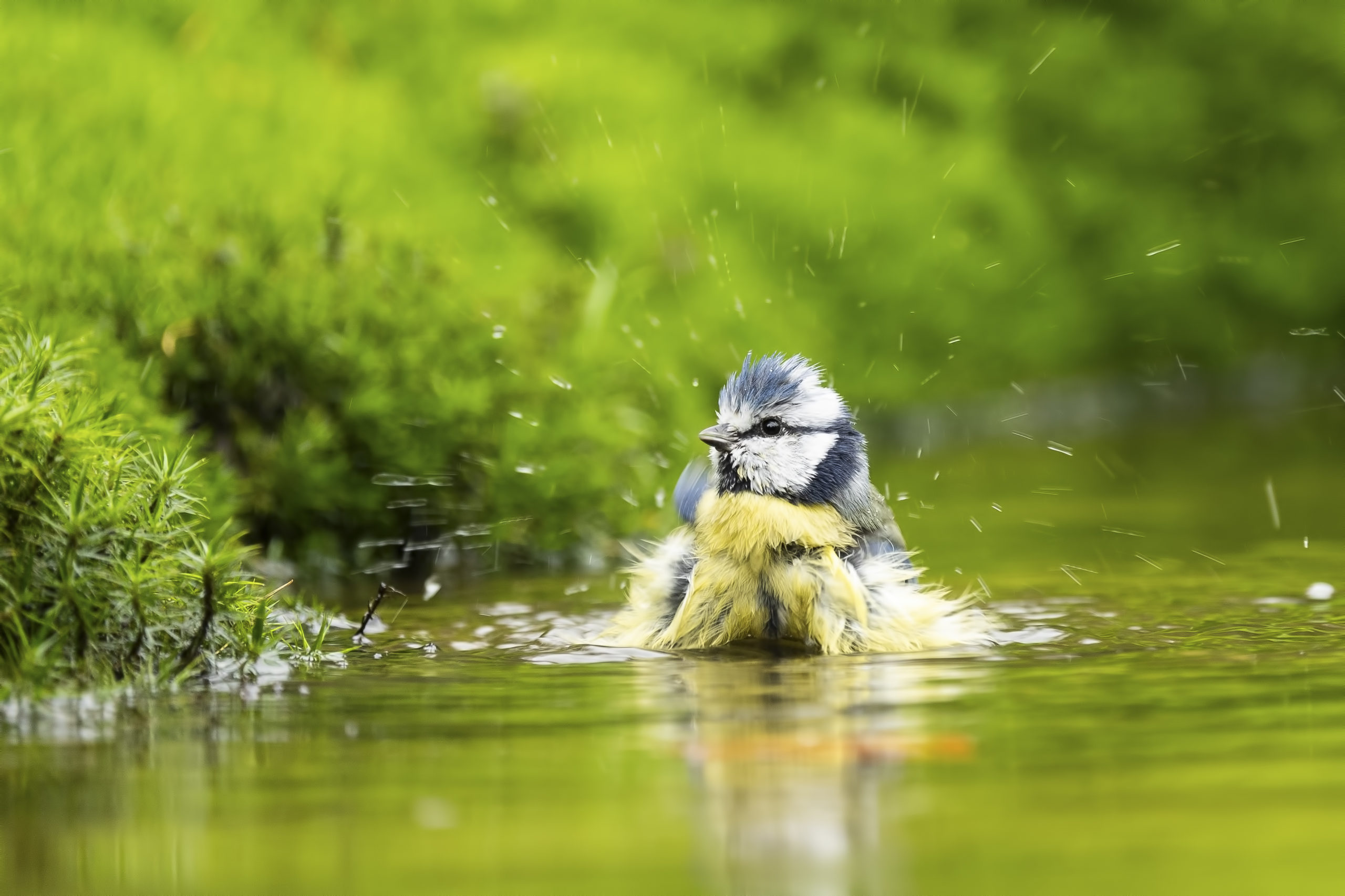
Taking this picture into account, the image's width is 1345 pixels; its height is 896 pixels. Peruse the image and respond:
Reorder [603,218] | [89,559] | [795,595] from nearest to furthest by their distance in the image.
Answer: [89,559], [795,595], [603,218]

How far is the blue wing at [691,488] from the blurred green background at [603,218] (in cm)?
124

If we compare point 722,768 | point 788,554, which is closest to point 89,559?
point 722,768

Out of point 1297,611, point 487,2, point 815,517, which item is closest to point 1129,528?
point 1297,611

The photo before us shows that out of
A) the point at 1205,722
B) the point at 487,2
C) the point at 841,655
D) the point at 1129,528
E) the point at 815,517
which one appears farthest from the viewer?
the point at 487,2

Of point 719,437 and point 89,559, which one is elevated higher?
point 719,437

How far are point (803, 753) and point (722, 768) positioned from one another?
177mm

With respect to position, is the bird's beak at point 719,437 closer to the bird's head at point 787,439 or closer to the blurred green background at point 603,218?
the bird's head at point 787,439

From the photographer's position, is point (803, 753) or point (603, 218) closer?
point (803, 753)

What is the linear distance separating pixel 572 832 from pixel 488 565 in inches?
167

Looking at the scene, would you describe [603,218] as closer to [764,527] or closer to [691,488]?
[691,488]

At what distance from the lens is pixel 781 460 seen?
5023 mm

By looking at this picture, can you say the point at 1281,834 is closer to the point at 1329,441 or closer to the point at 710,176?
the point at 1329,441

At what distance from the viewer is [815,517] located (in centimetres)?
493

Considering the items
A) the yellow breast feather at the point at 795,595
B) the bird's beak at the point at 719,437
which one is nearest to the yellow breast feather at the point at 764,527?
the yellow breast feather at the point at 795,595
